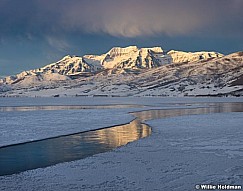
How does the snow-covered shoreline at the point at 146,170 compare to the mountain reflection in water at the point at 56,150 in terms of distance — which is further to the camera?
the mountain reflection in water at the point at 56,150

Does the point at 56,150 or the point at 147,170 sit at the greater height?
the point at 56,150

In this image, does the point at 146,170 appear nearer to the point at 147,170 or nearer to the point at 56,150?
the point at 147,170

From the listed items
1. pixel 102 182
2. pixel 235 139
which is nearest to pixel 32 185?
pixel 102 182

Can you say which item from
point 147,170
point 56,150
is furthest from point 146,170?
point 56,150

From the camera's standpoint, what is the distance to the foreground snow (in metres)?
13.1

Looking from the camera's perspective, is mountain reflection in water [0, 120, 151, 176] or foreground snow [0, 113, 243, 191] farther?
mountain reflection in water [0, 120, 151, 176]

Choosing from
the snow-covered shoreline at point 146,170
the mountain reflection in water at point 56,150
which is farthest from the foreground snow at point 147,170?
the mountain reflection in water at point 56,150

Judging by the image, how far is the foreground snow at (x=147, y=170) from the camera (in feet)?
42.8

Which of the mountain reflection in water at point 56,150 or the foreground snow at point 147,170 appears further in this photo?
the mountain reflection in water at point 56,150

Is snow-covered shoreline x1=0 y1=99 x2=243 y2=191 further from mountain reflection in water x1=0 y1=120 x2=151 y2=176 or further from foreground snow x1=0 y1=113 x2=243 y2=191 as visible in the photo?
mountain reflection in water x1=0 y1=120 x2=151 y2=176

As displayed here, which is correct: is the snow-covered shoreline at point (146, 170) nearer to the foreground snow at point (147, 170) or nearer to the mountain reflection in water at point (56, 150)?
the foreground snow at point (147, 170)

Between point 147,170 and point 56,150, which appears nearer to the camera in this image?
point 147,170

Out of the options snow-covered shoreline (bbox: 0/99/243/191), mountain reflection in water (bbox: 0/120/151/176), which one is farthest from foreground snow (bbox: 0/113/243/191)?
mountain reflection in water (bbox: 0/120/151/176)

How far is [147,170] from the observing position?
49.9 feet
